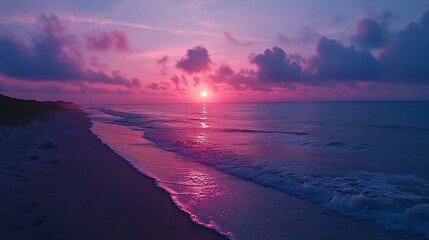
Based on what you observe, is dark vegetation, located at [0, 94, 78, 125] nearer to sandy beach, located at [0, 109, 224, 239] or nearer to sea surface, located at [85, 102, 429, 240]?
sea surface, located at [85, 102, 429, 240]

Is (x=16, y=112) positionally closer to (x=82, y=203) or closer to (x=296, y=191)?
(x=82, y=203)

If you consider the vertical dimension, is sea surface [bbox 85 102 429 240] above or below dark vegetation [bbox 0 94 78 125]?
below

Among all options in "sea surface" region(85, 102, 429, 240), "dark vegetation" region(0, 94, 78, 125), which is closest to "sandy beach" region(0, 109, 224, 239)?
"sea surface" region(85, 102, 429, 240)

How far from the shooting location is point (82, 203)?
832 centimetres

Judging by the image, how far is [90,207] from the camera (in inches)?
317

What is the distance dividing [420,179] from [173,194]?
388 inches

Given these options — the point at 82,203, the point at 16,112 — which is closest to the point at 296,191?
the point at 82,203

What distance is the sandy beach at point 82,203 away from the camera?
6.57 m

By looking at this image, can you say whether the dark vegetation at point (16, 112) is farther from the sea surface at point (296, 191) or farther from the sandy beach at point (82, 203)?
the sandy beach at point (82, 203)

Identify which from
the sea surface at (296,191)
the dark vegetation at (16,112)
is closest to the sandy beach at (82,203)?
the sea surface at (296,191)

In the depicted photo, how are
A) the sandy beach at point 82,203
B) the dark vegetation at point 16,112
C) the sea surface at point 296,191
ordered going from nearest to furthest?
the sandy beach at point 82,203 → the sea surface at point 296,191 → the dark vegetation at point 16,112

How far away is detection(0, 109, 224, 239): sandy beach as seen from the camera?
6.57m

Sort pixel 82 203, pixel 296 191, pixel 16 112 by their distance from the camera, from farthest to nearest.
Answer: pixel 16 112 < pixel 296 191 < pixel 82 203

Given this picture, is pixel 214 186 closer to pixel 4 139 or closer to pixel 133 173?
pixel 133 173
